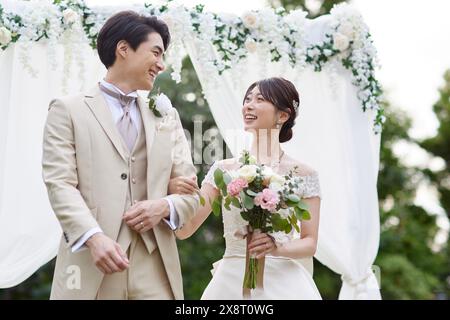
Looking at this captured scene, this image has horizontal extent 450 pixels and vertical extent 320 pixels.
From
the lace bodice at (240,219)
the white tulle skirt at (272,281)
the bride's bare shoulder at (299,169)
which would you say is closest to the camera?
the white tulle skirt at (272,281)

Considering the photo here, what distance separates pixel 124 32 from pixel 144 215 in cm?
84

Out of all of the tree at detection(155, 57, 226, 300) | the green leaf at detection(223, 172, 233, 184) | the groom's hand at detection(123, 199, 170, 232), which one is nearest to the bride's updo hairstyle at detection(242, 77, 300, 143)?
the green leaf at detection(223, 172, 233, 184)

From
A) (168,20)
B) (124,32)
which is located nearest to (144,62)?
(124,32)

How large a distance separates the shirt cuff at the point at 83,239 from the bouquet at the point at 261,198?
864mm

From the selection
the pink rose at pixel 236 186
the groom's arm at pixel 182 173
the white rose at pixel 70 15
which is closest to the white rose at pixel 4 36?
the white rose at pixel 70 15

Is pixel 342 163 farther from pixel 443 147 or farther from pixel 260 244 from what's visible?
pixel 443 147

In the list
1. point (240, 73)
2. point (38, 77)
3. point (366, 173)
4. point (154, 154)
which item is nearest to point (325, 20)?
point (240, 73)

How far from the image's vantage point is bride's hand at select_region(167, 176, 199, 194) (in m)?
3.29

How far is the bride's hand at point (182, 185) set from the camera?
130 inches

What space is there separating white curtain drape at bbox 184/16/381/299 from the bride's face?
1.94m

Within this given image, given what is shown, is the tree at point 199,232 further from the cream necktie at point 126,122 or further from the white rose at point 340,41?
the cream necktie at point 126,122

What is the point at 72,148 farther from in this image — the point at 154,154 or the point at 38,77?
the point at 38,77

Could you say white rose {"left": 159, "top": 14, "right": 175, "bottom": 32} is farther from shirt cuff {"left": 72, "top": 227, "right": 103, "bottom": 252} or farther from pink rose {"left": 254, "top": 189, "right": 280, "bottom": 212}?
shirt cuff {"left": 72, "top": 227, "right": 103, "bottom": 252}

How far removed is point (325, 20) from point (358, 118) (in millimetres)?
822
